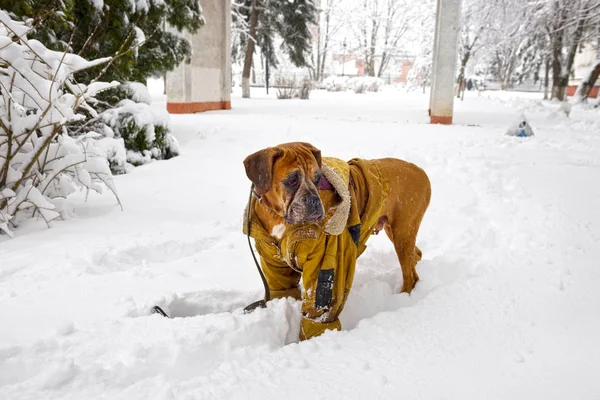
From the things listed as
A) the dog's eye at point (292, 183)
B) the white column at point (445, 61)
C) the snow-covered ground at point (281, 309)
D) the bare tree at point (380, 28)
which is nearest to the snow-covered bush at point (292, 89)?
the white column at point (445, 61)

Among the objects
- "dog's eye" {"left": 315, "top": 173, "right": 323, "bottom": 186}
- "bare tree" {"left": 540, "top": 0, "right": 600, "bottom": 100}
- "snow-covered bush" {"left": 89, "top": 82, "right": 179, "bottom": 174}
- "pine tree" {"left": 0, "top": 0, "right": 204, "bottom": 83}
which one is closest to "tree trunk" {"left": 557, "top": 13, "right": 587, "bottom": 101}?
"bare tree" {"left": 540, "top": 0, "right": 600, "bottom": 100}

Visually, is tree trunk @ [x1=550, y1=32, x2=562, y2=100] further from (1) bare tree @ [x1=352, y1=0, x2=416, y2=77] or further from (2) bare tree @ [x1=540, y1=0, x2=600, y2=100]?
(1) bare tree @ [x1=352, y1=0, x2=416, y2=77]

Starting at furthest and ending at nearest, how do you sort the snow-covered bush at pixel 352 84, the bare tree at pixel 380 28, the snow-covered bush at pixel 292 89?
the bare tree at pixel 380 28, the snow-covered bush at pixel 352 84, the snow-covered bush at pixel 292 89

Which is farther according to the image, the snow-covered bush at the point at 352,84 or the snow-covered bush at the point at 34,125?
the snow-covered bush at the point at 352,84

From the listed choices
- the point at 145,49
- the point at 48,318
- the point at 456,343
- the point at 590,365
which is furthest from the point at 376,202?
the point at 145,49

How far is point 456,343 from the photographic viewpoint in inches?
93.7

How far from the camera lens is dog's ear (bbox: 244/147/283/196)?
7.24 ft

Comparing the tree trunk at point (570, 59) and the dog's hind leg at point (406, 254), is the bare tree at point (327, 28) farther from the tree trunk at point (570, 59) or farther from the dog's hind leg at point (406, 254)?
the dog's hind leg at point (406, 254)

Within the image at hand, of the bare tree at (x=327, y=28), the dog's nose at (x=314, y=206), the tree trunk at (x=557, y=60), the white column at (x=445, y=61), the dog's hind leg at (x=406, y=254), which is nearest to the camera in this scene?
the dog's nose at (x=314, y=206)

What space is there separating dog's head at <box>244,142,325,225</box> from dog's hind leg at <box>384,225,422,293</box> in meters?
0.95

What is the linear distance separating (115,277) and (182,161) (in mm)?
3916

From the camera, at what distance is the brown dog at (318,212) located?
2209mm

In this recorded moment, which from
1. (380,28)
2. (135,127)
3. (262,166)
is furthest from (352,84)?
(262,166)

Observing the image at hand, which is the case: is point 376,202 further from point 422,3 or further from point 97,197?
point 422,3
